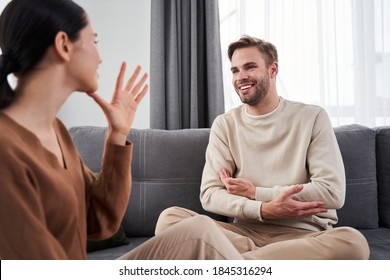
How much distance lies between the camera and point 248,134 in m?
1.54

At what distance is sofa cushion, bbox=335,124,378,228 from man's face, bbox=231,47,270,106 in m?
0.42

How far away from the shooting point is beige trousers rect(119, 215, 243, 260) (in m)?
0.71

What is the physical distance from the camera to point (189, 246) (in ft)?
2.37

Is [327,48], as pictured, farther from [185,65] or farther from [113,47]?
[113,47]

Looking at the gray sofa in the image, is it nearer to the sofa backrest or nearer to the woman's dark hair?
the sofa backrest

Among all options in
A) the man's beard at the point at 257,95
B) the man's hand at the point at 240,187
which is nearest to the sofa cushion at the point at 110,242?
the man's hand at the point at 240,187

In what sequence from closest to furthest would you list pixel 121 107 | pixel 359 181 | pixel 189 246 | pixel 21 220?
pixel 21 220 < pixel 121 107 < pixel 189 246 < pixel 359 181

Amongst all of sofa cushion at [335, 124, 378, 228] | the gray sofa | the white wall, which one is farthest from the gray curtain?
sofa cushion at [335, 124, 378, 228]

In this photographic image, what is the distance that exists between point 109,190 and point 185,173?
39.5 inches

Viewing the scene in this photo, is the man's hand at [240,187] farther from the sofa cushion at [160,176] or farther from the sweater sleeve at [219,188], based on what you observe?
the sofa cushion at [160,176]

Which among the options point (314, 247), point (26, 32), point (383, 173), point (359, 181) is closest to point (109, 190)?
point (26, 32)

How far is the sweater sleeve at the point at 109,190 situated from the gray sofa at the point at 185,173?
929 millimetres

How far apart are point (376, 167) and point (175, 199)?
882 mm

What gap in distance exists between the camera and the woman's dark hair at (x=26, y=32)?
516 mm
